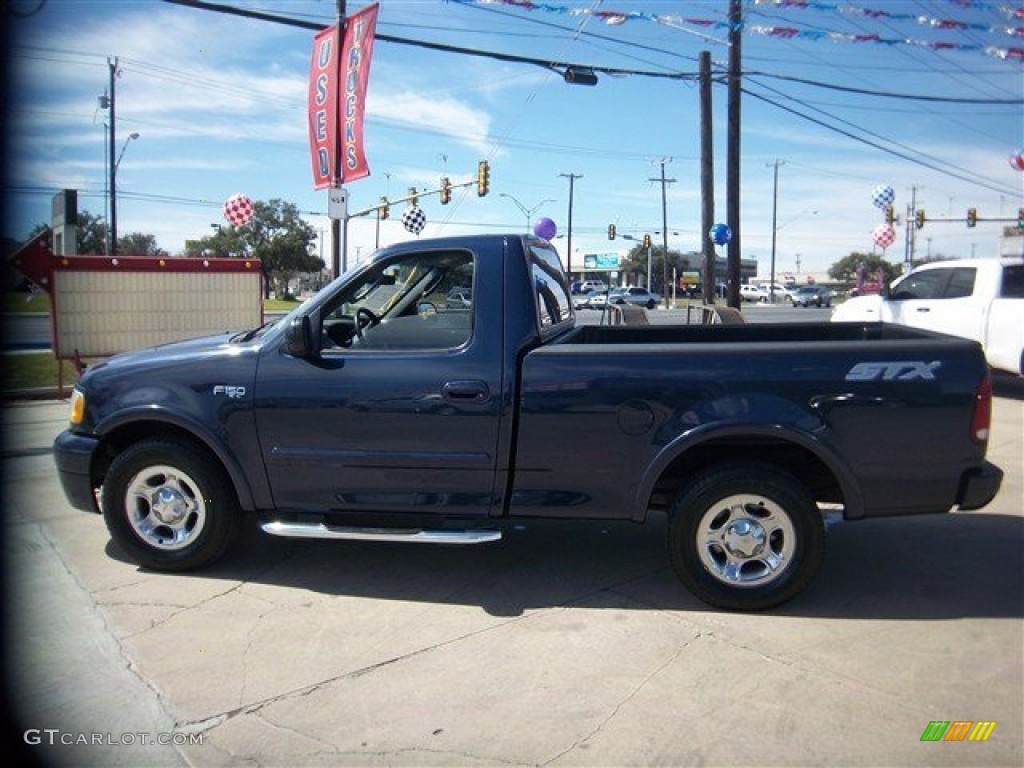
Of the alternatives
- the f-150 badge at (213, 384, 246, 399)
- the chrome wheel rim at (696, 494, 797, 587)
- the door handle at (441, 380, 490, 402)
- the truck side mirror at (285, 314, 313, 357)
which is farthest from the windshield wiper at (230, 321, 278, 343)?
the chrome wheel rim at (696, 494, 797, 587)

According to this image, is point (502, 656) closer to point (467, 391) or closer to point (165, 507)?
point (467, 391)

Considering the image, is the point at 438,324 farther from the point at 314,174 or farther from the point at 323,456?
the point at 314,174

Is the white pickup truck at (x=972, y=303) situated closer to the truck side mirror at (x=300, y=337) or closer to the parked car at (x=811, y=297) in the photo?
the truck side mirror at (x=300, y=337)

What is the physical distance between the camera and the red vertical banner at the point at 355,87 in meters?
12.2

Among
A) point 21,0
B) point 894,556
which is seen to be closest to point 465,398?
point 894,556

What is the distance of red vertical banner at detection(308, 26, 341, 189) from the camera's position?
13250 mm

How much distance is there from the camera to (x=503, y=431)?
4.10 metres

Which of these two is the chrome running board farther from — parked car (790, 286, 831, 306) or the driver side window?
parked car (790, 286, 831, 306)

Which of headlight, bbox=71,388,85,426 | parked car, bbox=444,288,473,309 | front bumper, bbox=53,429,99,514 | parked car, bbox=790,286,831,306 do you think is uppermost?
parked car, bbox=790,286,831,306

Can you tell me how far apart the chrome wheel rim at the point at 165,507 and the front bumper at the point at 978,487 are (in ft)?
13.2

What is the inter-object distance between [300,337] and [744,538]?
2.54 m

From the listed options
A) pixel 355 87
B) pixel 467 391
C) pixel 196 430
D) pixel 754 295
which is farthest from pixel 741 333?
pixel 754 295

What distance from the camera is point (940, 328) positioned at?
38.0 feet

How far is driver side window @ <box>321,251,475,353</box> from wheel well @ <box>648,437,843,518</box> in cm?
137
